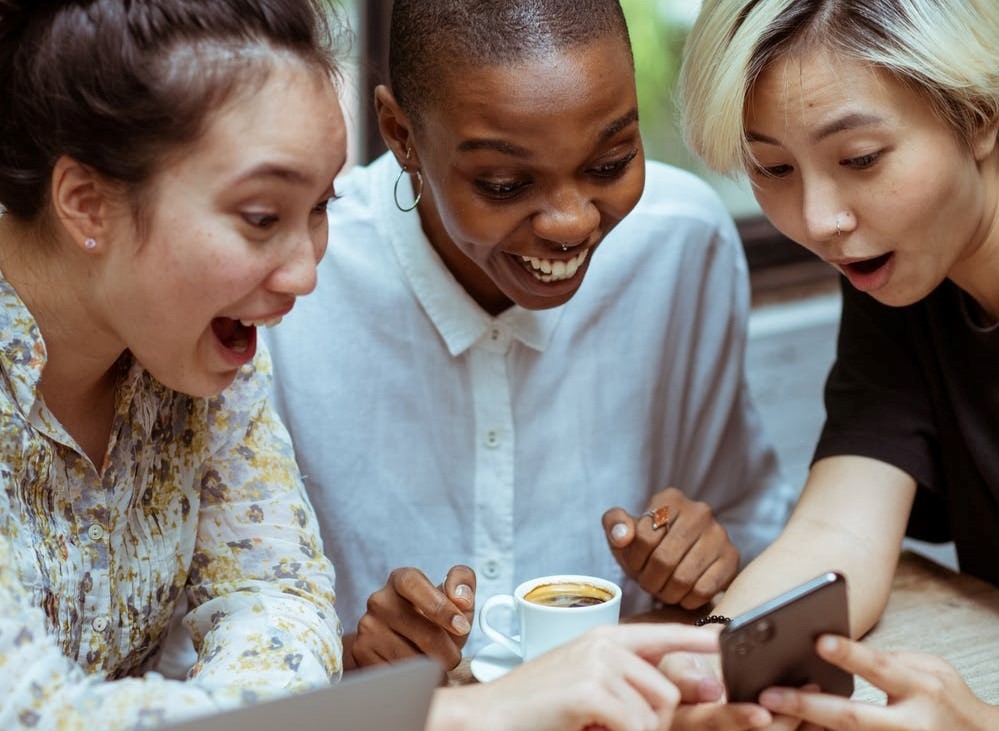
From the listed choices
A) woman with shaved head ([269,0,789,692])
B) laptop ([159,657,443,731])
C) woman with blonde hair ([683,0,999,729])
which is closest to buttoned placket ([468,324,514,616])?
woman with shaved head ([269,0,789,692])

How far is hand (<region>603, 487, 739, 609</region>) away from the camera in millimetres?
1441

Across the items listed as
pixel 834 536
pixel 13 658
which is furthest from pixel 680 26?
pixel 13 658

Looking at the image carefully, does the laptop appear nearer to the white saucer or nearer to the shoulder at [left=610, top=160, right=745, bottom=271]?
the white saucer

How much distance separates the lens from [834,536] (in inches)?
57.2

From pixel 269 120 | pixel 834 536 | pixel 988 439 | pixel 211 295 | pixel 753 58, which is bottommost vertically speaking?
pixel 834 536

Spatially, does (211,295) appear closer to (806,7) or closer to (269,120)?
(269,120)

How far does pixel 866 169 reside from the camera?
4.29ft

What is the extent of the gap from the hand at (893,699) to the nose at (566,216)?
21.9 inches

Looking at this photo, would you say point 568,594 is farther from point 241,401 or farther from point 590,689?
point 241,401

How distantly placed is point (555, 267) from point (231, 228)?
1.73 ft

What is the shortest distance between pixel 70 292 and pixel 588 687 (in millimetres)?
561

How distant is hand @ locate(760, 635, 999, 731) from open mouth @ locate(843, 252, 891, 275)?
45cm

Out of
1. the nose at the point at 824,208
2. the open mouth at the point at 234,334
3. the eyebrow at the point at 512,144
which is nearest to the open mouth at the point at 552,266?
the eyebrow at the point at 512,144

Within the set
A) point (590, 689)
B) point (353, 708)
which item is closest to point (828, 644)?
point (590, 689)
